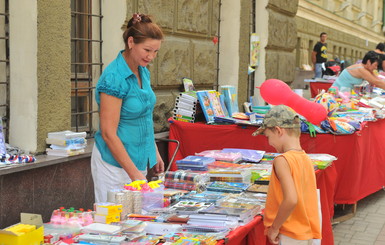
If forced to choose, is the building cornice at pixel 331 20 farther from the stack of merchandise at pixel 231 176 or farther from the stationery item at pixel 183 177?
the stationery item at pixel 183 177

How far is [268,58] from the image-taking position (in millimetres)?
8859

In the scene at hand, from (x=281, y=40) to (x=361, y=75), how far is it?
59.9 inches

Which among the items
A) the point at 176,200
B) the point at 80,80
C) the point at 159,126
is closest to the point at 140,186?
the point at 176,200

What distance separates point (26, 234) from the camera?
8.31ft

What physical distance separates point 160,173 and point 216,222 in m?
1.11

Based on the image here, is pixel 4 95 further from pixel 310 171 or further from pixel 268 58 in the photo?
pixel 268 58

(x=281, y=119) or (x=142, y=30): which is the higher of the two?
(x=142, y=30)

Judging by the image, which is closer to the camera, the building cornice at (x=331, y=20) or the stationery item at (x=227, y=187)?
the stationery item at (x=227, y=187)

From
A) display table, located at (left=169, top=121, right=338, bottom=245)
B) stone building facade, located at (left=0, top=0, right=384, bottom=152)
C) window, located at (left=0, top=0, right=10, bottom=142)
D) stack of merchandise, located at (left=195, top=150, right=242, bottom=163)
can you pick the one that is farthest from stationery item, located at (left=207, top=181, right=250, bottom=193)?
display table, located at (left=169, top=121, right=338, bottom=245)

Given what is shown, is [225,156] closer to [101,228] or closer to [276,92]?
[276,92]

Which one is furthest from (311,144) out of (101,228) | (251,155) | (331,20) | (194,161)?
(331,20)

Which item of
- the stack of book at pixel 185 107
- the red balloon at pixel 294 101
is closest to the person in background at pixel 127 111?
the stack of book at pixel 185 107

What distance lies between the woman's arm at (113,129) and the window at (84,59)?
1.74 m

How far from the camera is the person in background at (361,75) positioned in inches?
327
